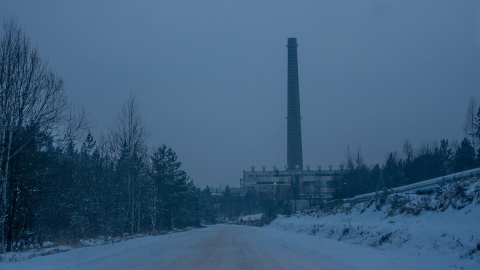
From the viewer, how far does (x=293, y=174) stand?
351 ft

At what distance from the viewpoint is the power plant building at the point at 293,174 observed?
312 ft

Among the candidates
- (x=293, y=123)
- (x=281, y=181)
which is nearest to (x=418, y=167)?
(x=293, y=123)

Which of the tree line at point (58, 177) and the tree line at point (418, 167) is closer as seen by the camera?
the tree line at point (58, 177)

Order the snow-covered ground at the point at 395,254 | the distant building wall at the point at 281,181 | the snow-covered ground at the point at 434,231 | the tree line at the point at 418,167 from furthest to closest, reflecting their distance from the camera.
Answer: the distant building wall at the point at 281,181
the tree line at the point at 418,167
the snow-covered ground at the point at 395,254
the snow-covered ground at the point at 434,231

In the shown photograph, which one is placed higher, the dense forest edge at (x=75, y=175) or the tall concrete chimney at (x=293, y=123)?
the tall concrete chimney at (x=293, y=123)

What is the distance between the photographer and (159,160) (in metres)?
52.3

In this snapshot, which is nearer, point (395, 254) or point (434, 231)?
point (395, 254)

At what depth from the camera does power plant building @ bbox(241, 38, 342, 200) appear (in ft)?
312

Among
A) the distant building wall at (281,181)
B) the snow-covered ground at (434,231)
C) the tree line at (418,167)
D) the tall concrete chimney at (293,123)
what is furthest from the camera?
the distant building wall at (281,181)

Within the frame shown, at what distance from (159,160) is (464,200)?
138 ft

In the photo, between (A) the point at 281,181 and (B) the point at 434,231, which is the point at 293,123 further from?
(B) the point at 434,231

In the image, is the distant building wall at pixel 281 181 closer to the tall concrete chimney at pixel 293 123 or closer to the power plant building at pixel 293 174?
the power plant building at pixel 293 174

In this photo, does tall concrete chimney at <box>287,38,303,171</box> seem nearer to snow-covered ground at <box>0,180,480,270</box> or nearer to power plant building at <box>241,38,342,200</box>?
power plant building at <box>241,38,342,200</box>

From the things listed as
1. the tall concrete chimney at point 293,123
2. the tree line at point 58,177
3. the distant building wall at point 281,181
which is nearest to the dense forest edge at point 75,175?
the tree line at point 58,177
